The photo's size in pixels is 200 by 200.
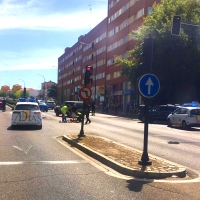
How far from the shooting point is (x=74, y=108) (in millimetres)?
36625

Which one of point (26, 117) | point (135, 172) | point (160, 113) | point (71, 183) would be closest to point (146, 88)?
point (135, 172)

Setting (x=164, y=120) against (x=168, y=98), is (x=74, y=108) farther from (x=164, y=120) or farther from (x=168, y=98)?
(x=168, y=98)

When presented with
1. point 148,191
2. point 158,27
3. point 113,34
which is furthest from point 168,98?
point 148,191

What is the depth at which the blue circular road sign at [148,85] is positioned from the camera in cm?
1030

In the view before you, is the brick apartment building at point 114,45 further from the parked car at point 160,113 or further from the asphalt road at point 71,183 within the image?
the asphalt road at point 71,183

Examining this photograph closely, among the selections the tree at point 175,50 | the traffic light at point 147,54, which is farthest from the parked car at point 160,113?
the traffic light at point 147,54

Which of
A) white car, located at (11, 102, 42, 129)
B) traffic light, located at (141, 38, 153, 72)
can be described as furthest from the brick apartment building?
traffic light, located at (141, 38, 153, 72)

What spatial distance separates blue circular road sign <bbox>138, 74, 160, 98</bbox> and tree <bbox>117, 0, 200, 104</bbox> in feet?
96.2

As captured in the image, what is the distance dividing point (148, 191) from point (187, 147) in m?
8.40

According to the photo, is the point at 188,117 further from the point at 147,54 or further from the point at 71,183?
the point at 71,183

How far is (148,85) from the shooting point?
1038 cm

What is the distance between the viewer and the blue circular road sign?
10.3 m

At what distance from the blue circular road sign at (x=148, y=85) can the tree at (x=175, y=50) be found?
29.3m

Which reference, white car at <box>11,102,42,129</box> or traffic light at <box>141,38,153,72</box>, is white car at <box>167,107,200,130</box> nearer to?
white car at <box>11,102,42,129</box>
